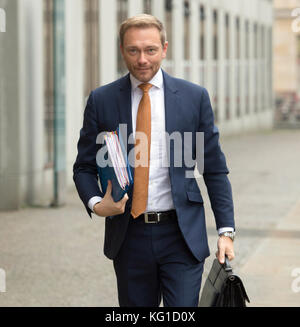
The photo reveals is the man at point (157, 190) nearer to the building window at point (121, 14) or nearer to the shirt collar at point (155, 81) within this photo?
the shirt collar at point (155, 81)

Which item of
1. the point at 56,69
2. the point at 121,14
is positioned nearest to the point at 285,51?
the point at 121,14

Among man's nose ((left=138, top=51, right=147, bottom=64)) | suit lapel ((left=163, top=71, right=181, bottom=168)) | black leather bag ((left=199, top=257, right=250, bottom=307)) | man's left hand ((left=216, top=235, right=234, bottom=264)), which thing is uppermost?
man's nose ((left=138, top=51, right=147, bottom=64))

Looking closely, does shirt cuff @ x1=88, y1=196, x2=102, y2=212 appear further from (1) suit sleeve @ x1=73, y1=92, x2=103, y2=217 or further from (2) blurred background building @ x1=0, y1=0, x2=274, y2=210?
(2) blurred background building @ x1=0, y1=0, x2=274, y2=210

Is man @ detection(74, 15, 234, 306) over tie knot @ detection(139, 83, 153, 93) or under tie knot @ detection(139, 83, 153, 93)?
under

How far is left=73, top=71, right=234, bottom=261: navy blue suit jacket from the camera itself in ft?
12.0

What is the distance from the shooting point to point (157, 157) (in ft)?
12.0

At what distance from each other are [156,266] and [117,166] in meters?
0.54

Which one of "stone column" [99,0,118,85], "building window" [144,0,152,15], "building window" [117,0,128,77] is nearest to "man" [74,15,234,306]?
"stone column" [99,0,118,85]

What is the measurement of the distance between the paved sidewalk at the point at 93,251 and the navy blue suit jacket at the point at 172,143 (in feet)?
8.71

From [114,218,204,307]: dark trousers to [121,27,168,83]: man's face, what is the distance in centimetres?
63

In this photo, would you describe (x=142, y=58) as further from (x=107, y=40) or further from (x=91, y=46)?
(x=107, y=40)

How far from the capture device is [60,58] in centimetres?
1193
